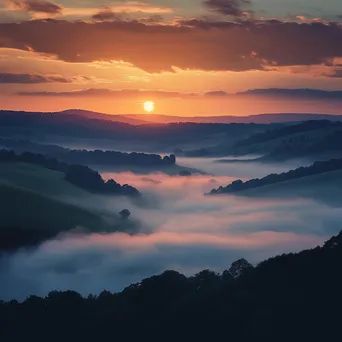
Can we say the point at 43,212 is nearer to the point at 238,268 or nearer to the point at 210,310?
the point at 238,268

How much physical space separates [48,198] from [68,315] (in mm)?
131109

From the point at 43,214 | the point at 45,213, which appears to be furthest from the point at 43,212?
the point at 45,213

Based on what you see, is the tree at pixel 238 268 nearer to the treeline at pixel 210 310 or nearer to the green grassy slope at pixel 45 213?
the treeline at pixel 210 310

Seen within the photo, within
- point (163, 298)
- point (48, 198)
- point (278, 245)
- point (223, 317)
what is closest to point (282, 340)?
point (223, 317)

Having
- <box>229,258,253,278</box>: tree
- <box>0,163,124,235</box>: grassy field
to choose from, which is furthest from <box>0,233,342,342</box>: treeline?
<box>0,163,124,235</box>: grassy field

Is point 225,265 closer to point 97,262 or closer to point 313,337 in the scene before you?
point 97,262

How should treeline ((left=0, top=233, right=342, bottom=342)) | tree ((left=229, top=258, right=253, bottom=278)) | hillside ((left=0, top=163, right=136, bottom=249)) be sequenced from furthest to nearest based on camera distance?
hillside ((left=0, top=163, right=136, bottom=249)) → tree ((left=229, top=258, right=253, bottom=278)) → treeline ((left=0, top=233, right=342, bottom=342))

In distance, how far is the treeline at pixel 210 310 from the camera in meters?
45.9

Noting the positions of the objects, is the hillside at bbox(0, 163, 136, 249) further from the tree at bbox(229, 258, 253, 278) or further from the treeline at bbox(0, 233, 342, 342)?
the treeline at bbox(0, 233, 342, 342)

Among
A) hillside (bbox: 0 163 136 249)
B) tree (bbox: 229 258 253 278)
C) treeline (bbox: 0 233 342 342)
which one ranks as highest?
hillside (bbox: 0 163 136 249)

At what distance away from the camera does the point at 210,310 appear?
4988cm

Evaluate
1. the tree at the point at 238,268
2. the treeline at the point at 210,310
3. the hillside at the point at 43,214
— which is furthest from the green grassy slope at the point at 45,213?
the treeline at the point at 210,310

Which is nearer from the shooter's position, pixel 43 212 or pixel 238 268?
pixel 238 268

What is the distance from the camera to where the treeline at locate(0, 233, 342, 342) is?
45875 millimetres
